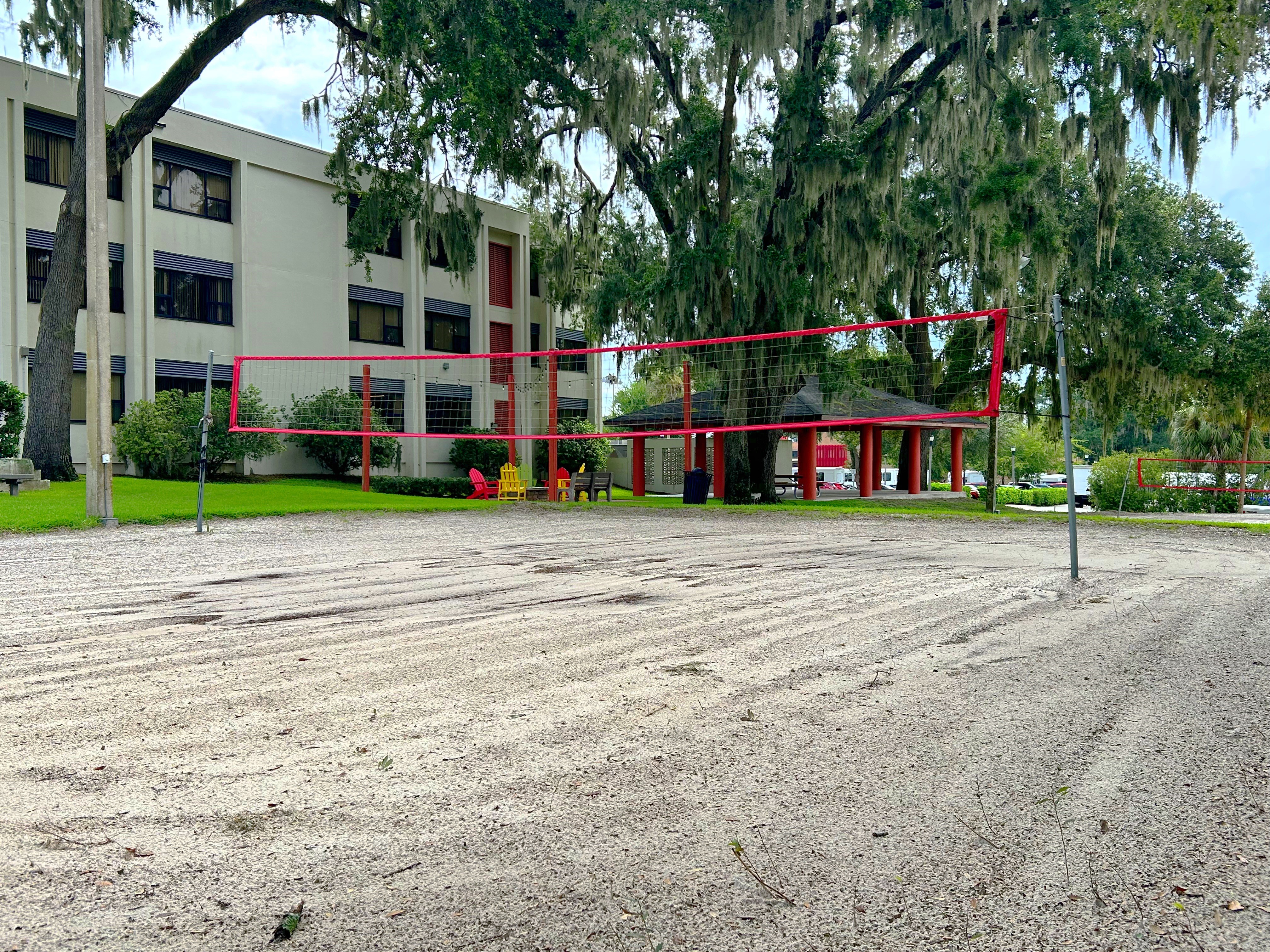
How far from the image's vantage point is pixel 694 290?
819 inches

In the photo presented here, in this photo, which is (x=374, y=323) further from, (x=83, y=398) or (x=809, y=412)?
(x=809, y=412)

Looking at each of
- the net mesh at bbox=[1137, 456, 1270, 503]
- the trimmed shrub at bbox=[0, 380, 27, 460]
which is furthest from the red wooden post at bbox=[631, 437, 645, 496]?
the trimmed shrub at bbox=[0, 380, 27, 460]

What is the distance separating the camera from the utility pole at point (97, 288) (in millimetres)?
14203

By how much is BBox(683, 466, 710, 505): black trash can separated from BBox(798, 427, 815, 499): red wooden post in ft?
16.8

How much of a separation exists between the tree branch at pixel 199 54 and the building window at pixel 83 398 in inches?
254

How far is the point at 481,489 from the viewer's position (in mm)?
25734

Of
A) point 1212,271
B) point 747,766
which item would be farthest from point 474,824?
point 1212,271

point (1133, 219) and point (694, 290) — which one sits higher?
point (1133, 219)

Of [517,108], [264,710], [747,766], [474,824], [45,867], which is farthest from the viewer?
[517,108]

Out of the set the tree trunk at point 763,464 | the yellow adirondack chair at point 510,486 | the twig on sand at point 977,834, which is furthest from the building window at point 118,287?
the twig on sand at point 977,834

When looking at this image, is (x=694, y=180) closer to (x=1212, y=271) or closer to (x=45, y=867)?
(x=1212, y=271)

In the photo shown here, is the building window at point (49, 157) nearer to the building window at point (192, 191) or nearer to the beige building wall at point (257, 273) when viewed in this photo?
the beige building wall at point (257, 273)

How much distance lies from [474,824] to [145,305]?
2658 cm

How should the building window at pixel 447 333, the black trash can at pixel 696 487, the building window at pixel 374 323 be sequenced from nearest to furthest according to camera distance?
the black trash can at pixel 696 487
the building window at pixel 374 323
the building window at pixel 447 333
